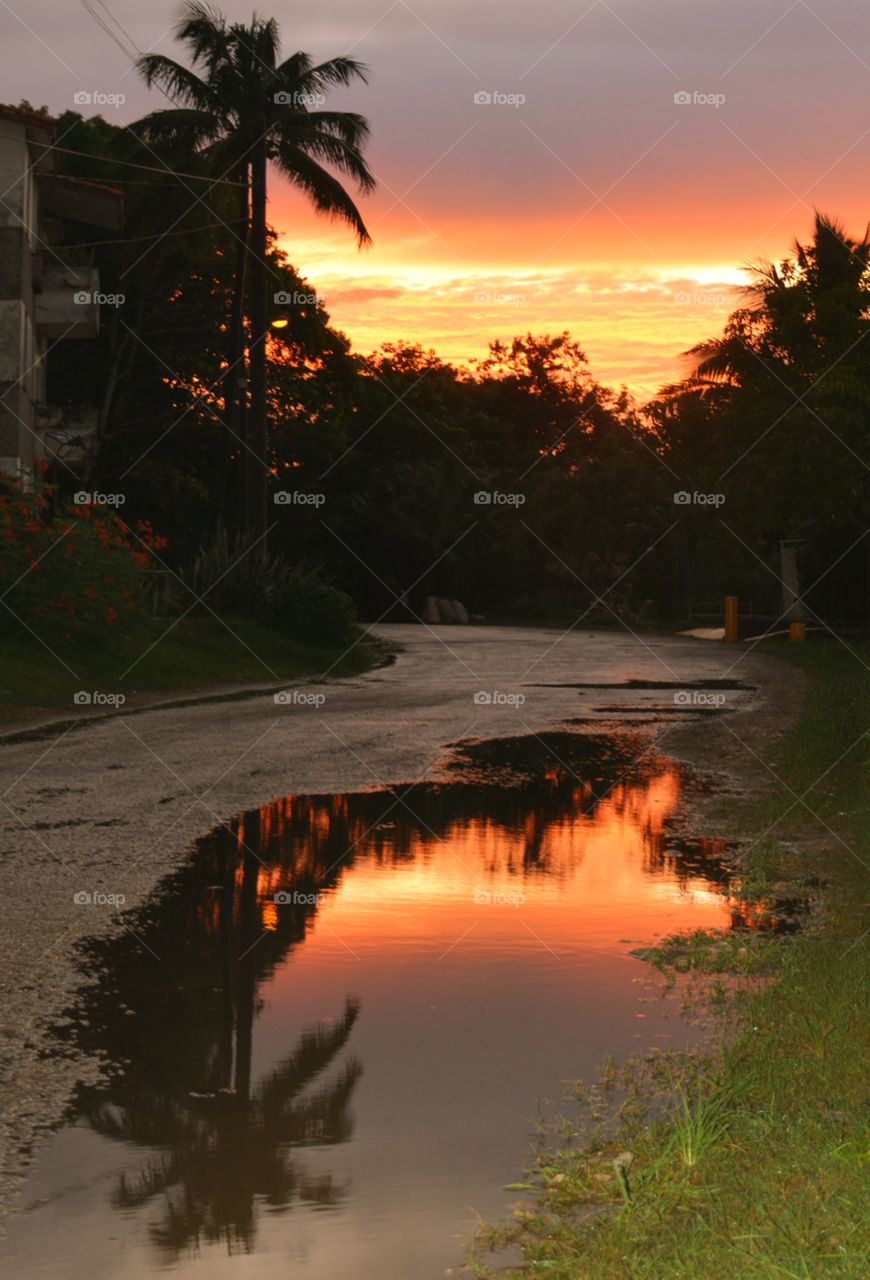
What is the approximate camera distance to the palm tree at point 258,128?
32969 mm

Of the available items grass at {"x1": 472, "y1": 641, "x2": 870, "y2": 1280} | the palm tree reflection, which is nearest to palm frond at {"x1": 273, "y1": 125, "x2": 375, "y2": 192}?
the palm tree reflection

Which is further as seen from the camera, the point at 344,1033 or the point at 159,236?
the point at 159,236

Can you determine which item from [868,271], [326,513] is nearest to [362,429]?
[326,513]

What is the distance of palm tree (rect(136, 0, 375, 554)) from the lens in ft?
108

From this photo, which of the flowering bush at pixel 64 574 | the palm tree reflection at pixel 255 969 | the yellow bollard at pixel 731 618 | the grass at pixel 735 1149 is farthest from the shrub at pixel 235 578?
the grass at pixel 735 1149

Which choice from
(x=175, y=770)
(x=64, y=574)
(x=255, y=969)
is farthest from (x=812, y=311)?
(x=255, y=969)

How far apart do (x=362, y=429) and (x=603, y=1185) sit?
6147cm

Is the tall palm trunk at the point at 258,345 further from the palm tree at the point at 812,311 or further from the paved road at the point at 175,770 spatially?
the palm tree at the point at 812,311

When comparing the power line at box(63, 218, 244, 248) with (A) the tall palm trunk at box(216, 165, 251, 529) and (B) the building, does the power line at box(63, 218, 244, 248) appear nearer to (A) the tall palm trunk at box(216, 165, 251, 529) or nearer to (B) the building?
(A) the tall palm trunk at box(216, 165, 251, 529)

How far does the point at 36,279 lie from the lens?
33906 mm

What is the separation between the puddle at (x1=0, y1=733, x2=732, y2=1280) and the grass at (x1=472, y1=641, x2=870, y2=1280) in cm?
22

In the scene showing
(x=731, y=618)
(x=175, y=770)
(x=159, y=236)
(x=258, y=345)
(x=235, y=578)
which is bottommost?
(x=175, y=770)

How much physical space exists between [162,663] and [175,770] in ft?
35.9

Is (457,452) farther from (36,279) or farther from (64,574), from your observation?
(64,574)
